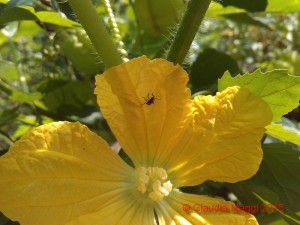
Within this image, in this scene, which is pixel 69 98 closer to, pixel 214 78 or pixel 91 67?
pixel 91 67

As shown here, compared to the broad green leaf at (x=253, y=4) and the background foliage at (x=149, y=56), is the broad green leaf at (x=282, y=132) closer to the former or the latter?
the background foliage at (x=149, y=56)

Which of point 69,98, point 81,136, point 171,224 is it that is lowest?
point 69,98

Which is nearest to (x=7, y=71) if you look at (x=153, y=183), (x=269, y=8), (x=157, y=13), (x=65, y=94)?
(x=65, y=94)

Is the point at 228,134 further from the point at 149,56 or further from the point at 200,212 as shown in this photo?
the point at 149,56

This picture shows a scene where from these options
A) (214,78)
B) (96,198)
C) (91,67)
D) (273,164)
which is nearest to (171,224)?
(96,198)

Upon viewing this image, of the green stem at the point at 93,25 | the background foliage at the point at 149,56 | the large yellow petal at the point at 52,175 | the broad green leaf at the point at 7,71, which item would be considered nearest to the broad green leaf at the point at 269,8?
the background foliage at the point at 149,56
